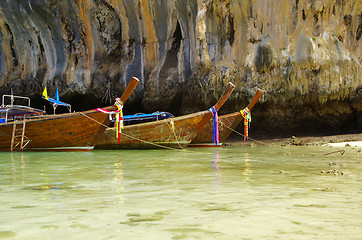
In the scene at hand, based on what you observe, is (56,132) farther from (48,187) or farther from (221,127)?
(48,187)

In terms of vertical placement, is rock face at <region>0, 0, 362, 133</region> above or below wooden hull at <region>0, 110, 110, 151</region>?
above

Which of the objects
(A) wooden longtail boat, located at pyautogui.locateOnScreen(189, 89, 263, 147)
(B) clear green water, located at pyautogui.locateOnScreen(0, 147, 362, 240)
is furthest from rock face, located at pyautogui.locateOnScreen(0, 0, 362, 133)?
(B) clear green water, located at pyautogui.locateOnScreen(0, 147, 362, 240)

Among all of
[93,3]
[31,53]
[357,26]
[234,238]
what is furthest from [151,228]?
[31,53]

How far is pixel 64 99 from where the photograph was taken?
1614cm

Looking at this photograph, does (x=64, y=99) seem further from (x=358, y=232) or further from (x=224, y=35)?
(x=358, y=232)

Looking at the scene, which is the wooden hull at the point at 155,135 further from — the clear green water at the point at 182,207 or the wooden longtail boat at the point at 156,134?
the clear green water at the point at 182,207

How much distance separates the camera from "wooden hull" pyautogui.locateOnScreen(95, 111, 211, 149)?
31.2ft

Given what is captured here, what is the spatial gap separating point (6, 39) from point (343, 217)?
1883cm

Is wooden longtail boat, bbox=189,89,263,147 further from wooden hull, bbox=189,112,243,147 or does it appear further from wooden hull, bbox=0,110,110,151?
wooden hull, bbox=0,110,110,151

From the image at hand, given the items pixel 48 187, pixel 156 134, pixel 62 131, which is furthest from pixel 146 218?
pixel 156 134

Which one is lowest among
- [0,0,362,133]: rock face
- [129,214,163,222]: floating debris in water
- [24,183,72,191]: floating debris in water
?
[24,183,72,191]: floating debris in water

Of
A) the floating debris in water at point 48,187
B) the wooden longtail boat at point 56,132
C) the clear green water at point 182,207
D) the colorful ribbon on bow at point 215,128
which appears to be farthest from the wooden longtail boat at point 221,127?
the floating debris in water at point 48,187

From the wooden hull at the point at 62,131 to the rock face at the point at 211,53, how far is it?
5.44 m

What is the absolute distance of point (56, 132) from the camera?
8.93 m
